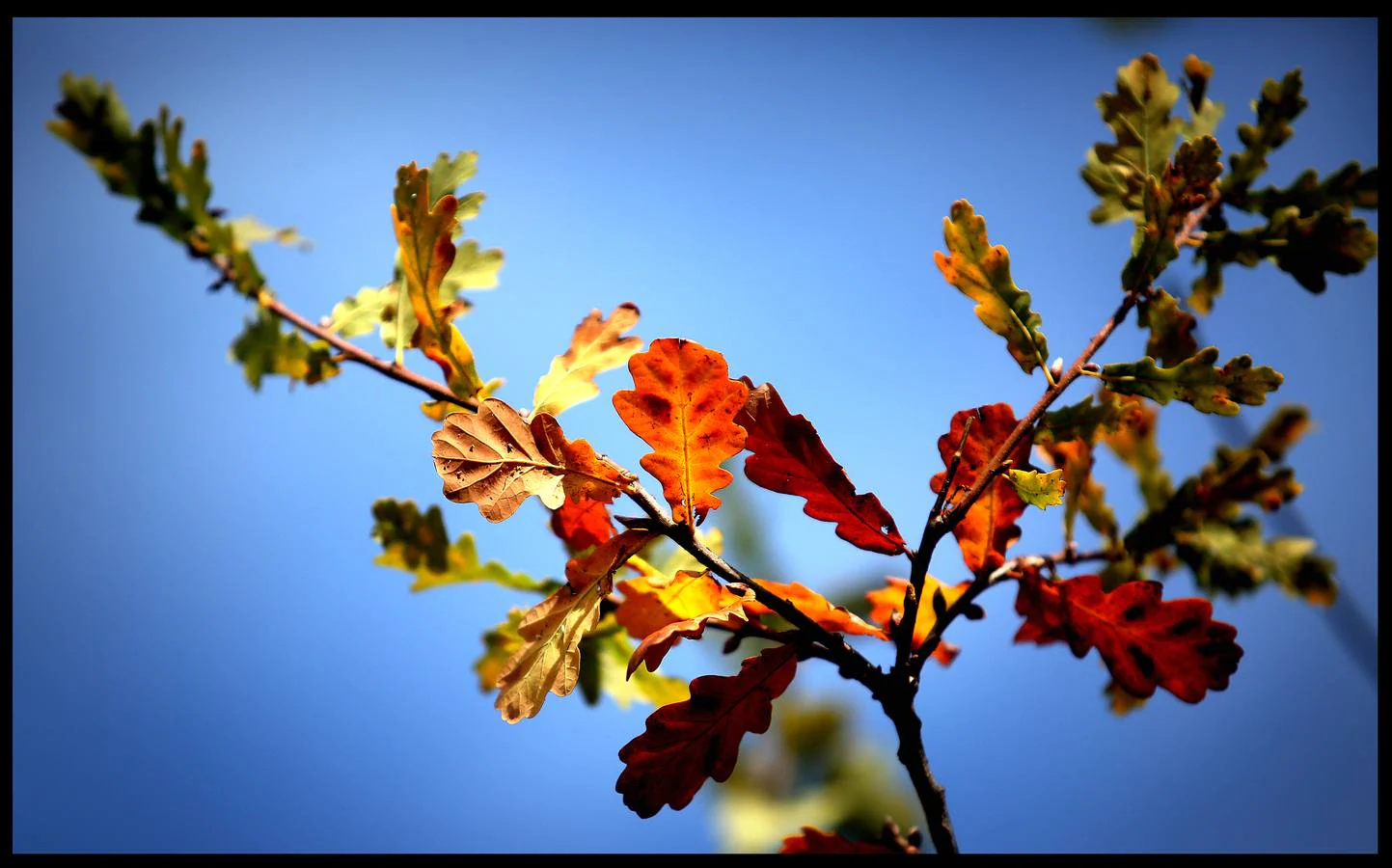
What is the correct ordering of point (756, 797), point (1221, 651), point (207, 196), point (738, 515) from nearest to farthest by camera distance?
point (1221, 651), point (207, 196), point (756, 797), point (738, 515)

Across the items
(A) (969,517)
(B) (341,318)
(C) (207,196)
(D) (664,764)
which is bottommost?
(D) (664,764)

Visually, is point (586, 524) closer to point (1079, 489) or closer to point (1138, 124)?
point (1079, 489)

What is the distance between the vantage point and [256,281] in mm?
936

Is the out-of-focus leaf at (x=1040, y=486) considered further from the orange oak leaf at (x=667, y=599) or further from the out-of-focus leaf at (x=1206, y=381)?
the orange oak leaf at (x=667, y=599)

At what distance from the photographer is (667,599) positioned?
2.54ft

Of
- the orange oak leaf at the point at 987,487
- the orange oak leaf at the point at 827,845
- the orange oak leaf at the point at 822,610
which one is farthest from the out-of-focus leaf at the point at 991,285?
the orange oak leaf at the point at 827,845

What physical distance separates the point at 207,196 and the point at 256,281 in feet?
0.35

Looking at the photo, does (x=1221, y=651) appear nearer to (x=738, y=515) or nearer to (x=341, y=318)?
(x=341, y=318)

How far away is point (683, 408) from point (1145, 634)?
49 cm

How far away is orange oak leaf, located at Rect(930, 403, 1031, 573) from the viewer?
75 cm

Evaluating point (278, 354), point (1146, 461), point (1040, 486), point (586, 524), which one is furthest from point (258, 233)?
point (1146, 461)

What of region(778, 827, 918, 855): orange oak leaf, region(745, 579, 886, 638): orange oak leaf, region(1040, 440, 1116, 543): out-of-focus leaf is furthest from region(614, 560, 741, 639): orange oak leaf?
region(1040, 440, 1116, 543): out-of-focus leaf

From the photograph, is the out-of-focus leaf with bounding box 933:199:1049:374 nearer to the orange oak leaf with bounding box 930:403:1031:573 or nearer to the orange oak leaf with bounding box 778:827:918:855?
the orange oak leaf with bounding box 930:403:1031:573

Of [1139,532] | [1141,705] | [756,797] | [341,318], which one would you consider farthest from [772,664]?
[756,797]
